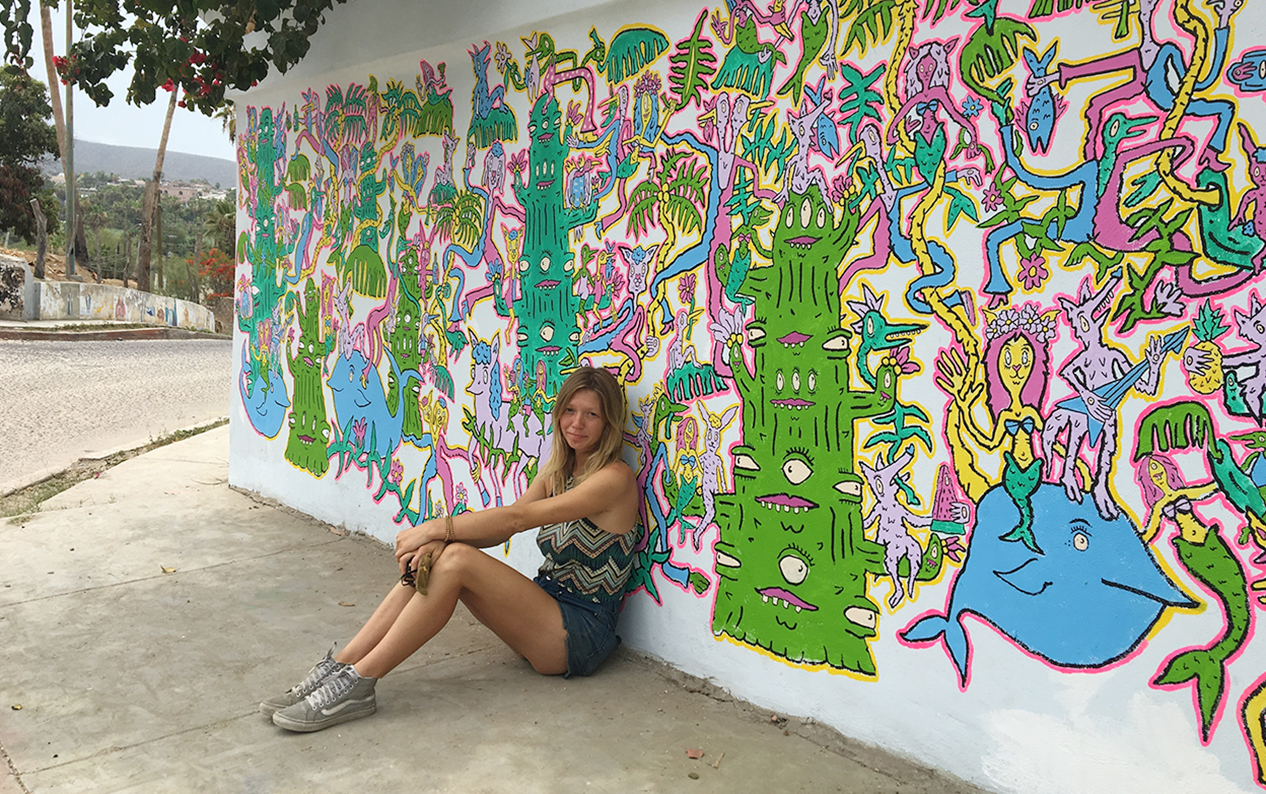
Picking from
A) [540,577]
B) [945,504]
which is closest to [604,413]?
[540,577]

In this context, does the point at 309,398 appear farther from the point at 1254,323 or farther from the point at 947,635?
the point at 1254,323

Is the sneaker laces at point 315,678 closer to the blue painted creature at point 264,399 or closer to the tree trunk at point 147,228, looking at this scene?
the blue painted creature at point 264,399

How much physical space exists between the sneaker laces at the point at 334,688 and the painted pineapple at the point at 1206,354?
106 inches

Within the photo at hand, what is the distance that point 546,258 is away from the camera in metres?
4.23

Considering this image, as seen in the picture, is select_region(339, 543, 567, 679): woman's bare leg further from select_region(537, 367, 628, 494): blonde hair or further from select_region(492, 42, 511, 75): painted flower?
select_region(492, 42, 511, 75): painted flower

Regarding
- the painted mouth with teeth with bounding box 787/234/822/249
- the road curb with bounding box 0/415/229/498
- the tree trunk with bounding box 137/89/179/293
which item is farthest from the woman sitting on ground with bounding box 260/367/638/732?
the tree trunk with bounding box 137/89/179/293

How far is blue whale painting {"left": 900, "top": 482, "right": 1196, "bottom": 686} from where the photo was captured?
2.48 meters

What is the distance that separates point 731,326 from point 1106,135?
1366 millimetres

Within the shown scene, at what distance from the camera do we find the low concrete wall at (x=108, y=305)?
23.4 meters

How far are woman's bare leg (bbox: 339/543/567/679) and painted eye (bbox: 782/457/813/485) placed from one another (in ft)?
3.28

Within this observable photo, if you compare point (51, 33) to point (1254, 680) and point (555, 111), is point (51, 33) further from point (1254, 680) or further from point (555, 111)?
point (1254, 680)

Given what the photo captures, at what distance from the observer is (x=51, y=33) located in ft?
75.4

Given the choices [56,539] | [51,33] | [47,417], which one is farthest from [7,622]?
[51,33]

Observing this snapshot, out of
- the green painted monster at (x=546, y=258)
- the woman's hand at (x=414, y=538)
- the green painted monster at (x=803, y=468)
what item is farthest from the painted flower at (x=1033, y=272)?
the woman's hand at (x=414, y=538)
